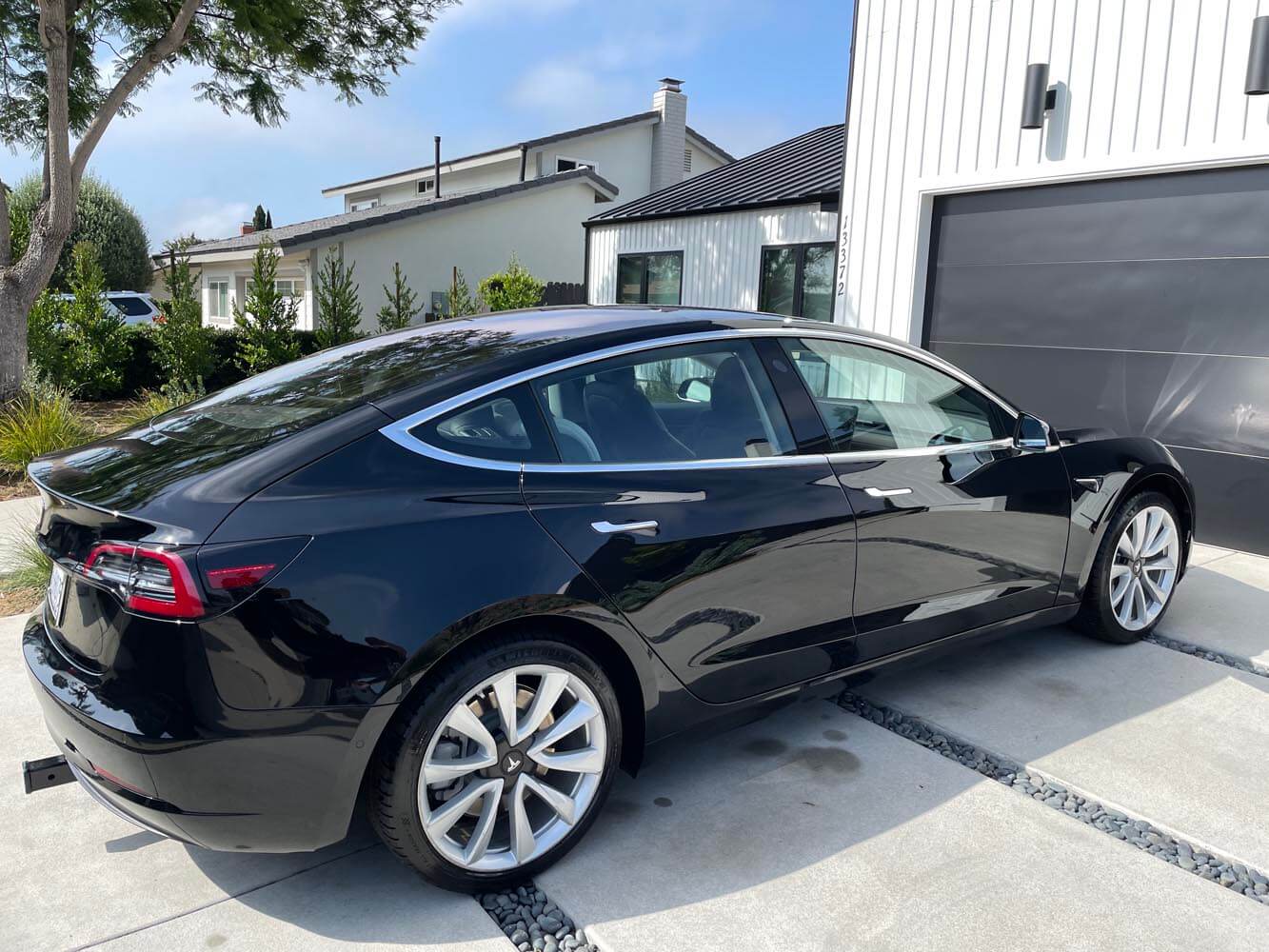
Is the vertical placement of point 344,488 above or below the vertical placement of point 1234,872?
above

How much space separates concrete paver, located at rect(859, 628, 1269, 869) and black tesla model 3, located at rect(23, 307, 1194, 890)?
1.45 ft

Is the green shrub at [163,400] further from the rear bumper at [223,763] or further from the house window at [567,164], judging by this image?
the house window at [567,164]

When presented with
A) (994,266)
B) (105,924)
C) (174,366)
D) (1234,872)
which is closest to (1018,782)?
(1234,872)

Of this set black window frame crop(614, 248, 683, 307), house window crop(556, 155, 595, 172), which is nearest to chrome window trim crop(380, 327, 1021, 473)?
black window frame crop(614, 248, 683, 307)

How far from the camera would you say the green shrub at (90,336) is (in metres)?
14.1

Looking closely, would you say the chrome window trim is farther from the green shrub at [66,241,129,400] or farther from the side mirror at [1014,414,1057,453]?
the green shrub at [66,241,129,400]

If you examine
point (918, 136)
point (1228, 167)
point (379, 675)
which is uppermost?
point (918, 136)

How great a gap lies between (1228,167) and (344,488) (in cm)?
634

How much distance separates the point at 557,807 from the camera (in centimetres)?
263

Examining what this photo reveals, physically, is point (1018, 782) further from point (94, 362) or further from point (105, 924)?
point (94, 362)

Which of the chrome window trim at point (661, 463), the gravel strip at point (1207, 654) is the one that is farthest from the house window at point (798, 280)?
the chrome window trim at point (661, 463)

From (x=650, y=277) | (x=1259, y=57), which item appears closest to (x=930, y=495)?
(x=1259, y=57)

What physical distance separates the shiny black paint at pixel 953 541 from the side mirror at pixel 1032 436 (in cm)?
3

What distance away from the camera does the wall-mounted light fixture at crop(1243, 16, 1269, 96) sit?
19.0 feet
